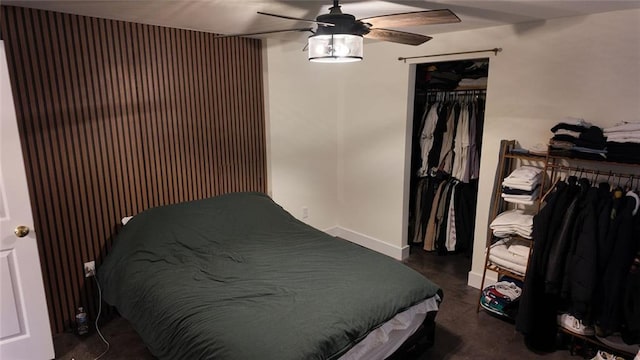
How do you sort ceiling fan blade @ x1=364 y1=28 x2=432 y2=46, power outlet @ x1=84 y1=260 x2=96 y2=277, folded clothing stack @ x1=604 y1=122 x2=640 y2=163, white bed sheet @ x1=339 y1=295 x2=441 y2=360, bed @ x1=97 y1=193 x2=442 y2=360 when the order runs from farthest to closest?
power outlet @ x1=84 y1=260 x2=96 y2=277 < folded clothing stack @ x1=604 y1=122 x2=640 y2=163 < ceiling fan blade @ x1=364 y1=28 x2=432 y2=46 < white bed sheet @ x1=339 y1=295 x2=441 y2=360 < bed @ x1=97 y1=193 x2=442 y2=360

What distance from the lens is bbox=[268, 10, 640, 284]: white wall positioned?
2.52 metres

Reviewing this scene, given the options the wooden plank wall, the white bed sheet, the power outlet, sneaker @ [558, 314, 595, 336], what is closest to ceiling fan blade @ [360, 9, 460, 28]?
the white bed sheet

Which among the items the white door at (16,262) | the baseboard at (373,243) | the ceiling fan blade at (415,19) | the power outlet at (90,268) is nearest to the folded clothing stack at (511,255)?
the baseboard at (373,243)

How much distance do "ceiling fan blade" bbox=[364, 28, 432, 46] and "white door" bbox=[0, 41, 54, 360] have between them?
81.7 inches

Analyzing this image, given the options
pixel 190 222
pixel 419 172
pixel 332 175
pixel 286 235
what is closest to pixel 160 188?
pixel 190 222

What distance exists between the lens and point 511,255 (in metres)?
2.85

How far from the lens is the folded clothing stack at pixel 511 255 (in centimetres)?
279

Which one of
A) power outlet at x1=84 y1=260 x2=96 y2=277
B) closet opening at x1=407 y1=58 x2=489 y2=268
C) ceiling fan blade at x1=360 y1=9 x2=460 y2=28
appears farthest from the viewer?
closet opening at x1=407 y1=58 x2=489 y2=268

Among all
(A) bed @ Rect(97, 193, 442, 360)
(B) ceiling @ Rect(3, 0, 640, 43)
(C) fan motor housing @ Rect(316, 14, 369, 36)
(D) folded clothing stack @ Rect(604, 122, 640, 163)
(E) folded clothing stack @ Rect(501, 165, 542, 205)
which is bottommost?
(A) bed @ Rect(97, 193, 442, 360)

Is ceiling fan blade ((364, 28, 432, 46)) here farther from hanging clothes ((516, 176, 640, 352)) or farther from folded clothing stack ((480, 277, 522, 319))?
folded clothing stack ((480, 277, 522, 319))

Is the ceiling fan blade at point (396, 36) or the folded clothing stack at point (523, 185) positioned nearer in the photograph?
the ceiling fan blade at point (396, 36)

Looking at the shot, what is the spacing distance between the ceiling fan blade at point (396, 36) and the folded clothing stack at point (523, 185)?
1.23 m

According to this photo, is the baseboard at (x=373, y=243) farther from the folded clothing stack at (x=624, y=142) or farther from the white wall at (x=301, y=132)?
the folded clothing stack at (x=624, y=142)

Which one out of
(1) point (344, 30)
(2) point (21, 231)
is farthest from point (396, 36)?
(2) point (21, 231)
